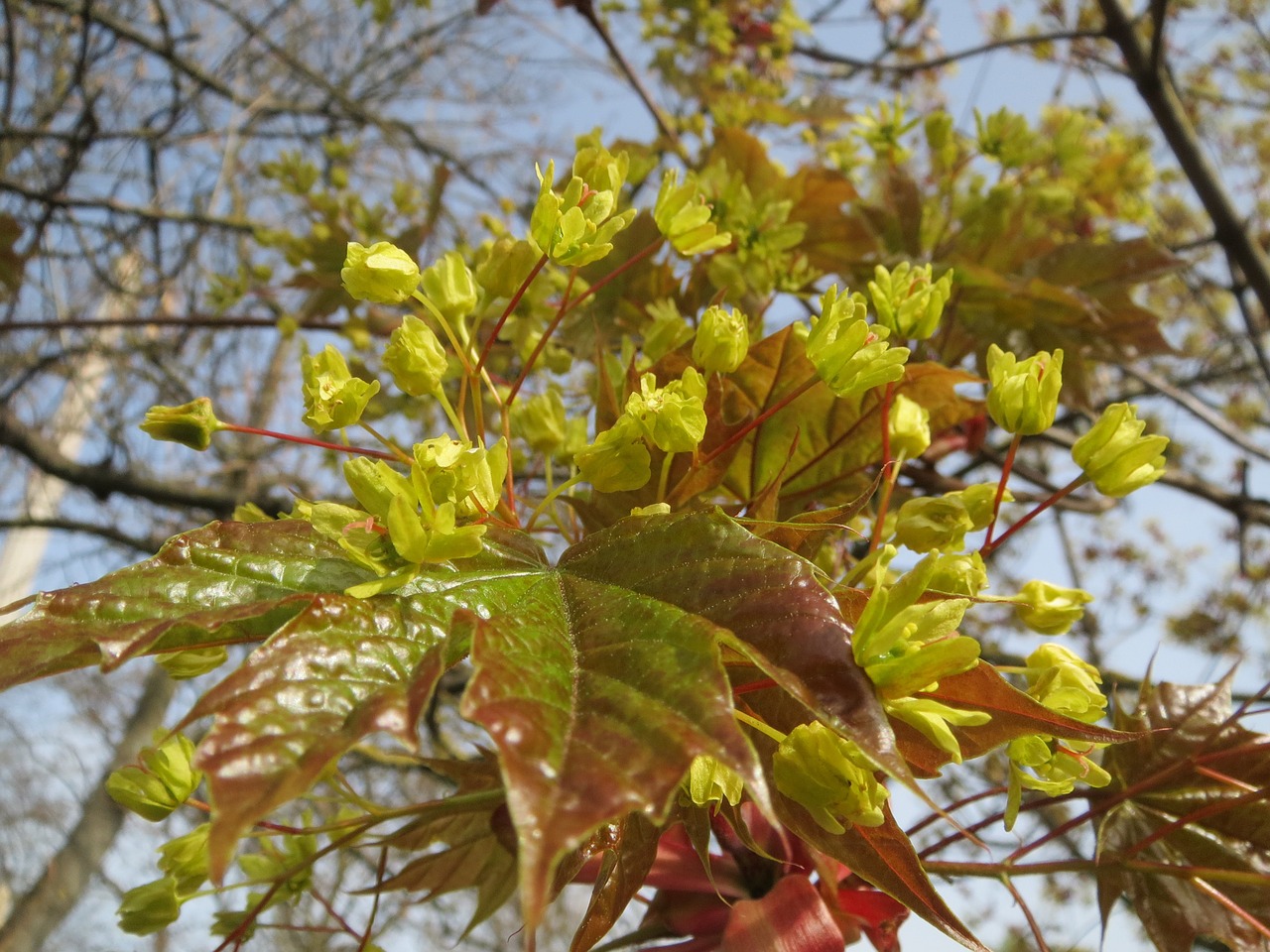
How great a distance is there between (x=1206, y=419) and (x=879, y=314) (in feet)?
4.87

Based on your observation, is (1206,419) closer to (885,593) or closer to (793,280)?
(793,280)

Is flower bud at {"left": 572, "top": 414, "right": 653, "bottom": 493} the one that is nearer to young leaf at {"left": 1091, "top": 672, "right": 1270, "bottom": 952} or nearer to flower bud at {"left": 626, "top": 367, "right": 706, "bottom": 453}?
flower bud at {"left": 626, "top": 367, "right": 706, "bottom": 453}

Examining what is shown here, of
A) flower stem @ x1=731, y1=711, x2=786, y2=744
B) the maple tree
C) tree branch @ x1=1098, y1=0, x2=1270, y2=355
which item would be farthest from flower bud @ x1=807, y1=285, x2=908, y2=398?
tree branch @ x1=1098, y1=0, x2=1270, y2=355

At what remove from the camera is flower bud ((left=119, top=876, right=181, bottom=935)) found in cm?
70

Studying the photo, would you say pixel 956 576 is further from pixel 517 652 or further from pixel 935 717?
pixel 517 652

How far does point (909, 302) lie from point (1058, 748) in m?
0.32

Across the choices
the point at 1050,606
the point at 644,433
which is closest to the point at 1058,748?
the point at 1050,606

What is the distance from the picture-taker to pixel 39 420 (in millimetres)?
2912

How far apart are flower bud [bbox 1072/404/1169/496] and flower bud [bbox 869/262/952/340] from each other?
Result: 0.14 meters

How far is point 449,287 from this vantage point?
0.64 metres

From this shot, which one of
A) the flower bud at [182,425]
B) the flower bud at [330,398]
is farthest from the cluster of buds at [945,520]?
the flower bud at [182,425]

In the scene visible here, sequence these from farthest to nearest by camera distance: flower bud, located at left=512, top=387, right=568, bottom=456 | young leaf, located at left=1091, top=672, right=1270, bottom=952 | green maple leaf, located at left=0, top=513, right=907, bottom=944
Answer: flower bud, located at left=512, top=387, right=568, bottom=456 → young leaf, located at left=1091, top=672, right=1270, bottom=952 → green maple leaf, located at left=0, top=513, right=907, bottom=944

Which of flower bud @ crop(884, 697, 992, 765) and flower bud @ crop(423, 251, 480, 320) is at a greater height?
flower bud @ crop(423, 251, 480, 320)

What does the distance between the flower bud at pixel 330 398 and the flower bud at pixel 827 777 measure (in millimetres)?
335
